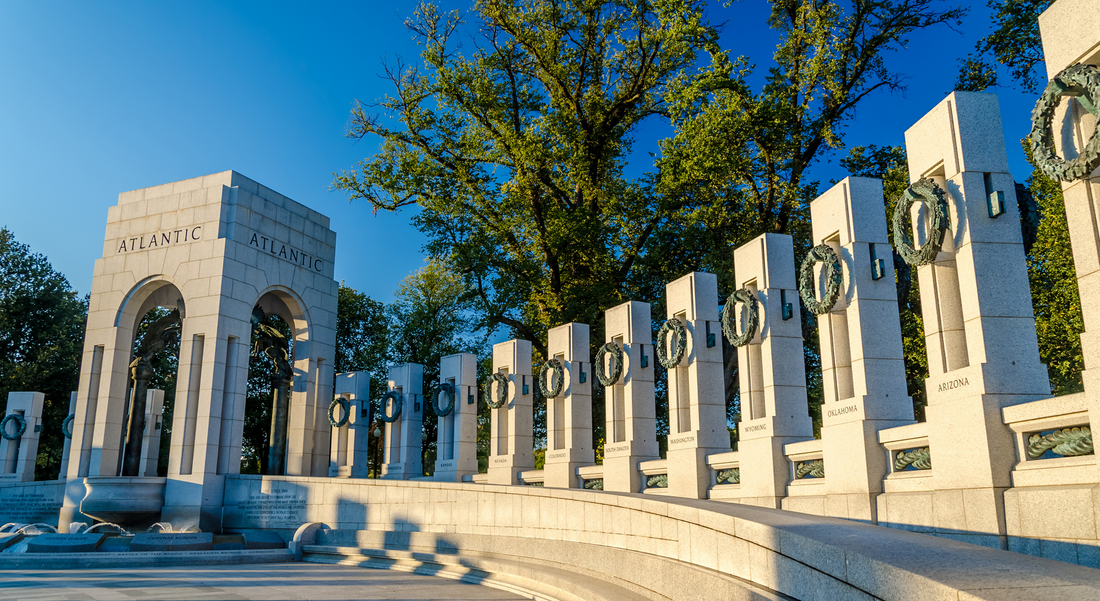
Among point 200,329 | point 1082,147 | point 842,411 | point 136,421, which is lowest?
point 842,411

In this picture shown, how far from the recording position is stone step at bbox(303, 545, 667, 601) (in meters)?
10.7

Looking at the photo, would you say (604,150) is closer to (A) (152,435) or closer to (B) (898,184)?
Result: (B) (898,184)

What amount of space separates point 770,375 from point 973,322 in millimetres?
4771

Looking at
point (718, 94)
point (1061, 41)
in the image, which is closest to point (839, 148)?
point (718, 94)

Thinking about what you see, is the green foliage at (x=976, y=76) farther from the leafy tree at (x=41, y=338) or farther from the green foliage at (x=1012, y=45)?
the leafy tree at (x=41, y=338)

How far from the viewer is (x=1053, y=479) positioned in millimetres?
8352

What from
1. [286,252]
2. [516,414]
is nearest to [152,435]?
[286,252]

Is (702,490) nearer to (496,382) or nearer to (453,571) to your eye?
(453,571)

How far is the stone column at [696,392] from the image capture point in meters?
15.5

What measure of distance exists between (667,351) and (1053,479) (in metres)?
9.32

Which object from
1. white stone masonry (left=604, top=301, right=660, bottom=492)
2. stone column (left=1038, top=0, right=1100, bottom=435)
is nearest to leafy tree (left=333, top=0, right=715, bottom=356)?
white stone masonry (left=604, top=301, right=660, bottom=492)

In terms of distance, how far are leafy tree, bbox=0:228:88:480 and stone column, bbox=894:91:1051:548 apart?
43808 mm

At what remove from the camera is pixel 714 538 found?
9469 millimetres

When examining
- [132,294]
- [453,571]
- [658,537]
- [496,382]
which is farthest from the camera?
[132,294]
